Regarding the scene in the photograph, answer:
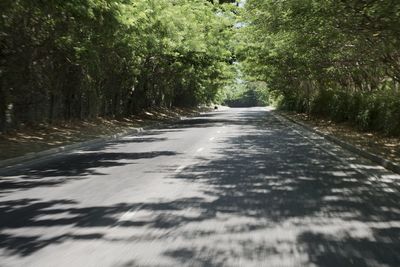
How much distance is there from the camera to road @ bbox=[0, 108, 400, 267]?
5785mm

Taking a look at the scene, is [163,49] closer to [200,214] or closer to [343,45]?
[343,45]

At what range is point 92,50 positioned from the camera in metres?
23.2

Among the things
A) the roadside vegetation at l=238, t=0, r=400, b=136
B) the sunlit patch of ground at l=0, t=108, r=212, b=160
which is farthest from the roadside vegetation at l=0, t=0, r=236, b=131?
the roadside vegetation at l=238, t=0, r=400, b=136

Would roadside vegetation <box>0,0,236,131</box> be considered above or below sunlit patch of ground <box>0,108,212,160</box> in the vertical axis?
above

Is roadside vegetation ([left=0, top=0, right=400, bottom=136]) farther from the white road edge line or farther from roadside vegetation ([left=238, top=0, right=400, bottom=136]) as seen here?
the white road edge line

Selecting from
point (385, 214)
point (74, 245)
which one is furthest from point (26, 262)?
point (385, 214)

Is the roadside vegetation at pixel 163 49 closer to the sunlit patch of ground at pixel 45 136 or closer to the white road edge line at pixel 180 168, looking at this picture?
the sunlit patch of ground at pixel 45 136

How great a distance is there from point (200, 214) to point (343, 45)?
54.7 ft

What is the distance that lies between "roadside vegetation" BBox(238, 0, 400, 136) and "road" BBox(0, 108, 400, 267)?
4.15 m

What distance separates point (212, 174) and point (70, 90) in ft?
67.3

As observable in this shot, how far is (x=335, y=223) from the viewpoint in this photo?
7.31 m

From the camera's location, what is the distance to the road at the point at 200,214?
19.0 ft

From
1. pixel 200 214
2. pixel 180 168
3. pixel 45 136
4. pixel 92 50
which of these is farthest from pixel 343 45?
pixel 200 214

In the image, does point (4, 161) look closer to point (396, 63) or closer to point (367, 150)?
point (367, 150)
